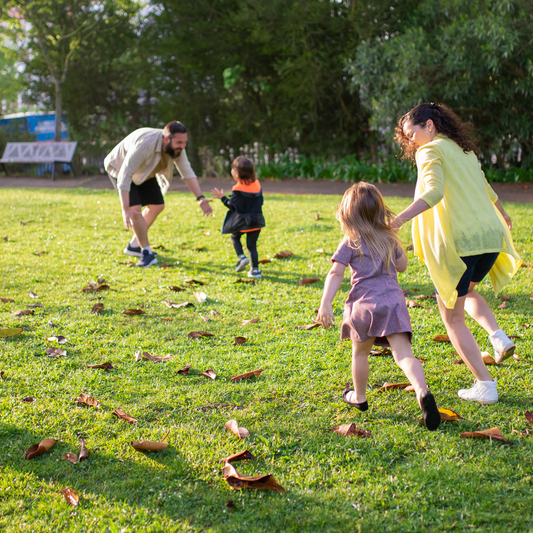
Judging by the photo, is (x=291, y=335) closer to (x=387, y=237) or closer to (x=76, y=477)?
(x=387, y=237)

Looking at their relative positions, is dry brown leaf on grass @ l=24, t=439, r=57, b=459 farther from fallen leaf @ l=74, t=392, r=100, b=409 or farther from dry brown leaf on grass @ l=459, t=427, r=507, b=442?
dry brown leaf on grass @ l=459, t=427, r=507, b=442

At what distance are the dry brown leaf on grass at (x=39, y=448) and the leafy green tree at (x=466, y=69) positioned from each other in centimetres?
1075

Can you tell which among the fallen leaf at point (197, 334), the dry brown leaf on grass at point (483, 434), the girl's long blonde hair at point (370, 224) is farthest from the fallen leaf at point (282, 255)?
the dry brown leaf on grass at point (483, 434)

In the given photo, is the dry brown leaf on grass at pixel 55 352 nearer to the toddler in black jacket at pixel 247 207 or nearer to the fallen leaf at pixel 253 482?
the fallen leaf at pixel 253 482

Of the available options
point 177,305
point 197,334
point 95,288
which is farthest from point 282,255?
point 197,334

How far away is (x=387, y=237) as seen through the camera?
9.29 ft

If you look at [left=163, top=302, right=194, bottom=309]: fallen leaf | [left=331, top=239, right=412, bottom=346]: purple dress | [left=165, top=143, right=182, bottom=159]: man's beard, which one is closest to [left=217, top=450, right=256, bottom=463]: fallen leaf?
[left=331, top=239, right=412, bottom=346]: purple dress

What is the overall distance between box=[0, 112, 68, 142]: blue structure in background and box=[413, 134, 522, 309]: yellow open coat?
2118 cm

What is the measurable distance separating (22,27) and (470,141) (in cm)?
2180

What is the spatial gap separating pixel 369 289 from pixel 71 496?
5.55 feet

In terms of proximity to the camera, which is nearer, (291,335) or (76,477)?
(76,477)

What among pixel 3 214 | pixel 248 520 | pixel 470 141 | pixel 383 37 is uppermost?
pixel 383 37

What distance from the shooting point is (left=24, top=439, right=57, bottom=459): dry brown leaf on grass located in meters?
2.52

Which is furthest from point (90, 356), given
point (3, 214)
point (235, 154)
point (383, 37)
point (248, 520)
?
point (235, 154)
